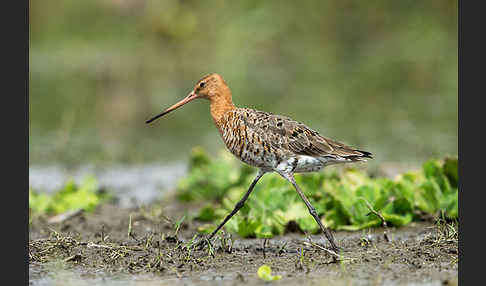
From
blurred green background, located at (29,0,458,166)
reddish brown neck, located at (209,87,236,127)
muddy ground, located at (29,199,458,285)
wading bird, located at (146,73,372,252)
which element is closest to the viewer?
muddy ground, located at (29,199,458,285)

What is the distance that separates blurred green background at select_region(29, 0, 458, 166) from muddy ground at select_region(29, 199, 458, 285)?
4.03 m

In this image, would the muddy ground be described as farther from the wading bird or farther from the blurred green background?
the blurred green background

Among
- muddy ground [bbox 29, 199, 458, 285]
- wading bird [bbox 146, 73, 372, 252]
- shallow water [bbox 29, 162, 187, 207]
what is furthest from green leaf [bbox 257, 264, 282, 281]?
shallow water [bbox 29, 162, 187, 207]

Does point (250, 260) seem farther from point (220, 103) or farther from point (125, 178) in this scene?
point (125, 178)

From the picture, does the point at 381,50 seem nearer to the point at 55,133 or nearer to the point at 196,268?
the point at 55,133

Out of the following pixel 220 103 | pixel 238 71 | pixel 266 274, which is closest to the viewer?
pixel 266 274

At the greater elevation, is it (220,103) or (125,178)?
(220,103)

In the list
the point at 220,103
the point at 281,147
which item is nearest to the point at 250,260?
the point at 281,147

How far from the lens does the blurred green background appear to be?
488 inches

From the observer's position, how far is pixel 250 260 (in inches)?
239

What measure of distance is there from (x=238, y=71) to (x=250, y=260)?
11733mm

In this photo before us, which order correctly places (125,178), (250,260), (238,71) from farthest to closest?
(238,71)
(125,178)
(250,260)

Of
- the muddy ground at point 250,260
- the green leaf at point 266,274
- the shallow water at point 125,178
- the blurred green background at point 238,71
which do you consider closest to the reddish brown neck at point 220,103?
the muddy ground at point 250,260

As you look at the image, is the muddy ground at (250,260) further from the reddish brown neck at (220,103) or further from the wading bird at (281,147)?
the reddish brown neck at (220,103)
